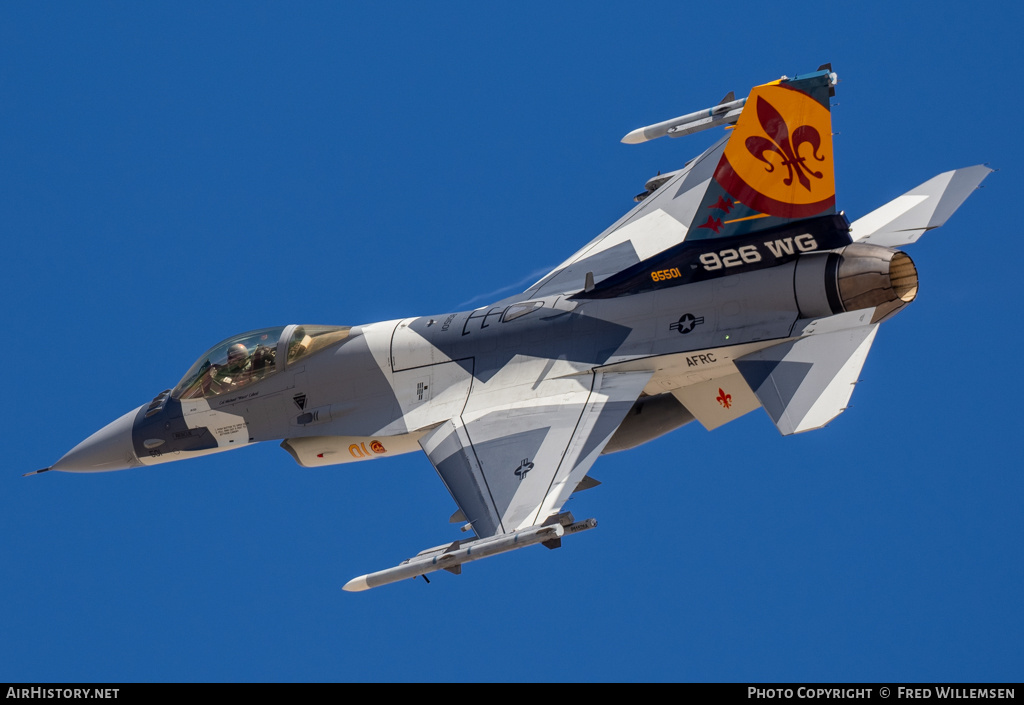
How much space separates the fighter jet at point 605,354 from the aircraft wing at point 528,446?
2 cm

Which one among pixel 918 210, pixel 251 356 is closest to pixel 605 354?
pixel 918 210

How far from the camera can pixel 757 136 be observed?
15.8 metres

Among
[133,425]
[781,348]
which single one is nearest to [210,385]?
[133,425]

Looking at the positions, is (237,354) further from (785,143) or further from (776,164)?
(785,143)

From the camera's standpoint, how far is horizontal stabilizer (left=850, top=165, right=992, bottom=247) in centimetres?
1717

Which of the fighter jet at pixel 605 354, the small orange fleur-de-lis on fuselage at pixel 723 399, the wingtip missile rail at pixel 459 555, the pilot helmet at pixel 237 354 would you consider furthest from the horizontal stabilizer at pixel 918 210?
the pilot helmet at pixel 237 354

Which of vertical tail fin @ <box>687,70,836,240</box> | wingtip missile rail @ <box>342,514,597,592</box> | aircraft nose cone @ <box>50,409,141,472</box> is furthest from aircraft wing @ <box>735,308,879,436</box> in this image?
aircraft nose cone @ <box>50,409,141,472</box>

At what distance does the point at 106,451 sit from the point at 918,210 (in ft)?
36.1

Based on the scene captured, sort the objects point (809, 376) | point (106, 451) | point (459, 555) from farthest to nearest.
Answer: point (106, 451), point (809, 376), point (459, 555)

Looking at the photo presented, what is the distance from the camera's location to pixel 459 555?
15156mm

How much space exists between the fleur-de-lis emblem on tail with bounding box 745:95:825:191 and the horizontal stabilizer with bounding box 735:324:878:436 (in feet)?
5.59

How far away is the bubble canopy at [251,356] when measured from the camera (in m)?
18.6

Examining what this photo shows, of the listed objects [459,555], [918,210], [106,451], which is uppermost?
[918,210]

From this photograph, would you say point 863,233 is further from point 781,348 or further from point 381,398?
point 381,398
